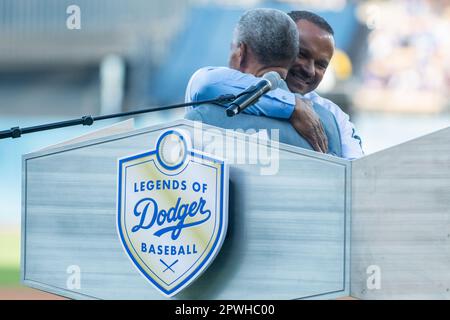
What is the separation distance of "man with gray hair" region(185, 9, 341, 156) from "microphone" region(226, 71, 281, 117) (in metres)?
0.16

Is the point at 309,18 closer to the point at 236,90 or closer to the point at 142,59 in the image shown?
the point at 236,90

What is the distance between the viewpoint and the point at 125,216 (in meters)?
2.07

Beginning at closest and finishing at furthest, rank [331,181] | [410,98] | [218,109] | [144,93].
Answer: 1. [331,181]
2. [218,109]
3. [144,93]
4. [410,98]

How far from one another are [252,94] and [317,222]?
1.00ft

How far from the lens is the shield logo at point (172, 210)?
202 centimetres

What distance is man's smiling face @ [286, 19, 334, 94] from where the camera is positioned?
9.02 feet

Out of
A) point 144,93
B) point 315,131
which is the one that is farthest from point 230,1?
point 315,131

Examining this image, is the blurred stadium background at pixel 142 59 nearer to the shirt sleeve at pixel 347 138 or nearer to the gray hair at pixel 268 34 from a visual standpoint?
the shirt sleeve at pixel 347 138

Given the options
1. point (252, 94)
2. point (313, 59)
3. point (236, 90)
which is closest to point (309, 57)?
point (313, 59)

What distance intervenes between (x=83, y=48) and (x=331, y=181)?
12472 millimetres

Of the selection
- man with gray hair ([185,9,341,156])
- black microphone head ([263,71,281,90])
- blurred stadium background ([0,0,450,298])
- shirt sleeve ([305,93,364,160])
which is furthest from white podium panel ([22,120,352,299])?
blurred stadium background ([0,0,450,298])

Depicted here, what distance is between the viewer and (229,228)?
2.04m

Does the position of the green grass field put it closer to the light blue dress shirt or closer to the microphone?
the light blue dress shirt
